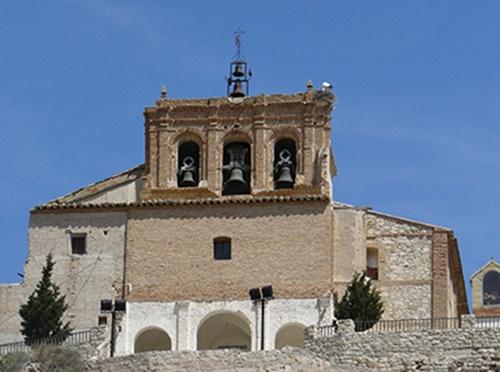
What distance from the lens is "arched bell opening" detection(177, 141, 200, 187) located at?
79500mm

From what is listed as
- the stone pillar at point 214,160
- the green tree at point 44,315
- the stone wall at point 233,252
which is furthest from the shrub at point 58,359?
the stone pillar at point 214,160

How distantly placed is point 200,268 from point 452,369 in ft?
38.8

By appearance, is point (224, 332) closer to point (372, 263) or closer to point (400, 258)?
point (372, 263)

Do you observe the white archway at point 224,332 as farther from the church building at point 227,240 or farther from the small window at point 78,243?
the small window at point 78,243

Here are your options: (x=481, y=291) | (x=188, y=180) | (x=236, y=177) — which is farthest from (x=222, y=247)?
(x=481, y=291)

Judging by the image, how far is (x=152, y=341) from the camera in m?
77.6

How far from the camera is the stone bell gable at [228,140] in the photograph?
7894 cm

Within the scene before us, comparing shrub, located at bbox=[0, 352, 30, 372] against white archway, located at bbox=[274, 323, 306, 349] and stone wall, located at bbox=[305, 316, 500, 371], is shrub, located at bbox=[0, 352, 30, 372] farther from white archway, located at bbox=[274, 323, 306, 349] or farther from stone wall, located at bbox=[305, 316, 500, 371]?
white archway, located at bbox=[274, 323, 306, 349]

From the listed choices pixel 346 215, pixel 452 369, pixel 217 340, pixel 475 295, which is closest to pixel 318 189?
pixel 346 215

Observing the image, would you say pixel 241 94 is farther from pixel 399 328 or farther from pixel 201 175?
pixel 399 328

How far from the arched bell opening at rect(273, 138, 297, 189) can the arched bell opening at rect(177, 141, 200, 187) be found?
2.76 metres

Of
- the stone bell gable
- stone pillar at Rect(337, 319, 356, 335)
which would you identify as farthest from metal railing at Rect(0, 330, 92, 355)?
stone pillar at Rect(337, 319, 356, 335)

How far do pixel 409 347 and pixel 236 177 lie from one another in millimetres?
11696

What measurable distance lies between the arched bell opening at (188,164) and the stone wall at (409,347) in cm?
1064
